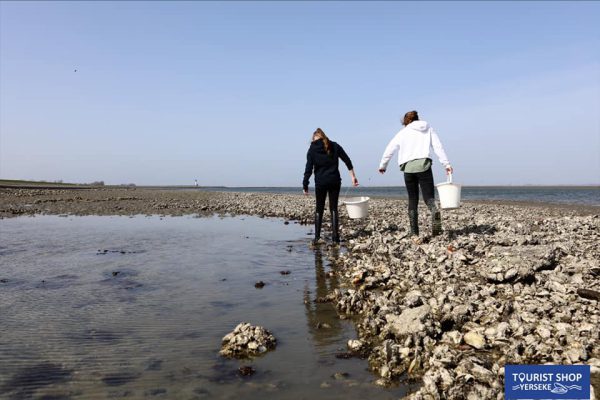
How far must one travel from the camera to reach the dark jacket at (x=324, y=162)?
34.1ft

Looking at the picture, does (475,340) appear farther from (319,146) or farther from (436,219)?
(319,146)

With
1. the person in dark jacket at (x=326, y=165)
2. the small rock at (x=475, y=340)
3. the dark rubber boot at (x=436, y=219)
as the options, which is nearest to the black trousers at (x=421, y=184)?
the dark rubber boot at (x=436, y=219)

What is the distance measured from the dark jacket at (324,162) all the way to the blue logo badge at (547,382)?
772cm

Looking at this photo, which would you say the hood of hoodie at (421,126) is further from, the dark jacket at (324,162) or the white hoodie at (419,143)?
the dark jacket at (324,162)

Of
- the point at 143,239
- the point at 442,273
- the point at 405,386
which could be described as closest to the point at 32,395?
the point at 405,386

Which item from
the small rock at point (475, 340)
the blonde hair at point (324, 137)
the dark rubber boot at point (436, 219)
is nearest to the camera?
the small rock at point (475, 340)

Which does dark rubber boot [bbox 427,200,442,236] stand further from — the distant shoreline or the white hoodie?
the distant shoreline

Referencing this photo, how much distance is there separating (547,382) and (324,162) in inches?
314

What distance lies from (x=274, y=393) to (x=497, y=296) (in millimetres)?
3714

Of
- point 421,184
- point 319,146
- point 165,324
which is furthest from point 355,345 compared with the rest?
point 319,146

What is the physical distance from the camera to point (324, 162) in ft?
34.1

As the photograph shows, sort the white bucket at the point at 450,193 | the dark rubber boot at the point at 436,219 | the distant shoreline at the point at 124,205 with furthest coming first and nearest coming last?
the distant shoreline at the point at 124,205 < the white bucket at the point at 450,193 < the dark rubber boot at the point at 436,219

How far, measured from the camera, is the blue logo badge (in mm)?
2890

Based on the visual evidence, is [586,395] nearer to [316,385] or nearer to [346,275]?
[316,385]
